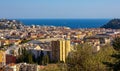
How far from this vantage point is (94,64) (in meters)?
11.0

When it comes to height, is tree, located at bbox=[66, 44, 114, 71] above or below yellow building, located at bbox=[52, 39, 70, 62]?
above

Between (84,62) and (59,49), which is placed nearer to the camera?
(84,62)

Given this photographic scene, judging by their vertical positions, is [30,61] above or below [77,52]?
below

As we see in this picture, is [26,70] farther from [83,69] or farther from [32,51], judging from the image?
[83,69]

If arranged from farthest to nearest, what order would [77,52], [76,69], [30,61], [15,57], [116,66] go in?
[15,57], [30,61], [77,52], [76,69], [116,66]

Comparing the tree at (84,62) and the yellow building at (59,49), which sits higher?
the tree at (84,62)

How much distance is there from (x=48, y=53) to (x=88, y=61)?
2665 centimetres

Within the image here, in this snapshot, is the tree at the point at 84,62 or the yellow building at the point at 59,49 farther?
the yellow building at the point at 59,49

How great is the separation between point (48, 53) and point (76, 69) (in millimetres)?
26826

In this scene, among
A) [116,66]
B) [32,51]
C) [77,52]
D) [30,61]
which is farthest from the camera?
[32,51]

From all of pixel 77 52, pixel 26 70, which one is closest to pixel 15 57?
pixel 26 70

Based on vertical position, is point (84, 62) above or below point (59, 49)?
above

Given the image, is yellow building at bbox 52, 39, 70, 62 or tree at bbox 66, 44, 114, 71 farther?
yellow building at bbox 52, 39, 70, 62

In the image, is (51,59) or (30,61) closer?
(30,61)
